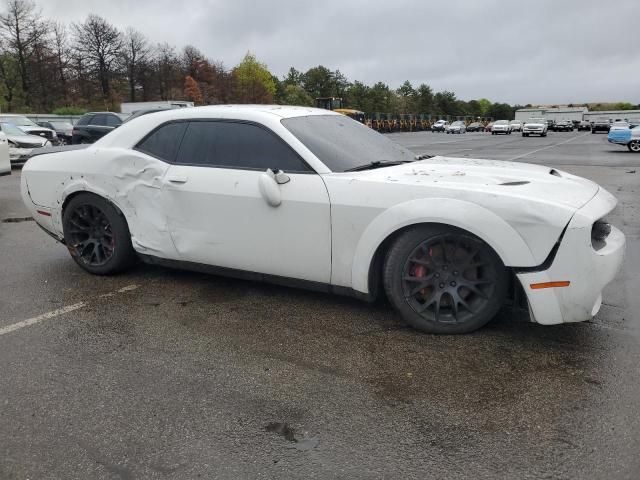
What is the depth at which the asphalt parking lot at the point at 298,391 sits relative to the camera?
2.24m

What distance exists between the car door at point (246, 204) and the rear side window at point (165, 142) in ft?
0.20

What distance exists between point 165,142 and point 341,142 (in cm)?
142

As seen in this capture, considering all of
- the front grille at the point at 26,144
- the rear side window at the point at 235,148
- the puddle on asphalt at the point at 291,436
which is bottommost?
the puddle on asphalt at the point at 291,436

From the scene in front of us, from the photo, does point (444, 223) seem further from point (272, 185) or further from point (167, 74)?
point (167, 74)

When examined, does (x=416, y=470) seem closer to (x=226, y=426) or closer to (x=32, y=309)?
(x=226, y=426)

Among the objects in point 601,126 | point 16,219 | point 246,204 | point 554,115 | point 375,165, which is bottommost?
point 16,219

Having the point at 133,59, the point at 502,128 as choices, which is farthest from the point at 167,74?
the point at 502,128

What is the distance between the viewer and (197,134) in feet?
14.0

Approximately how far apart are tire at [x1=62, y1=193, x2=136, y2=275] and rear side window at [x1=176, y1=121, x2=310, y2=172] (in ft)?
2.76

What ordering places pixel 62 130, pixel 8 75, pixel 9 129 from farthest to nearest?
pixel 8 75 < pixel 62 130 < pixel 9 129

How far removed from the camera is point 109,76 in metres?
64.9

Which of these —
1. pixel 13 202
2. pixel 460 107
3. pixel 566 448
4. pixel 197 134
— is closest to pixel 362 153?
pixel 197 134

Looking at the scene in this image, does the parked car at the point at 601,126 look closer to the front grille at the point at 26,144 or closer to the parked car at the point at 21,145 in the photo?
the parked car at the point at 21,145

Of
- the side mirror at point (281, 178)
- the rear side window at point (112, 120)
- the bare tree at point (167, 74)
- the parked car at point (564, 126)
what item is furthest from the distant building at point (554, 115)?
the side mirror at point (281, 178)
